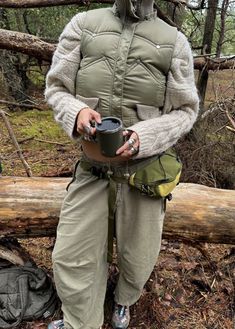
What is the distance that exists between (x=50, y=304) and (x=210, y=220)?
4.07 feet

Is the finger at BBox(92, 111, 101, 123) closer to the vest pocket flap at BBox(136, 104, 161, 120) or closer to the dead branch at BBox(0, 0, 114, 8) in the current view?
the vest pocket flap at BBox(136, 104, 161, 120)

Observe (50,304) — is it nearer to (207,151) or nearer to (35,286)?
(35,286)

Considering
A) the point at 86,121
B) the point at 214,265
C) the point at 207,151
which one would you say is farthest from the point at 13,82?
the point at 86,121

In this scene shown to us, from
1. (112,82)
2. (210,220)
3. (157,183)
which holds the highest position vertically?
(112,82)

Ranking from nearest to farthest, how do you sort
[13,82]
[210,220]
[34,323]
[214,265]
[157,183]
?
[157,183] → [34,323] → [210,220] → [214,265] → [13,82]

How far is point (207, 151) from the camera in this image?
206 inches

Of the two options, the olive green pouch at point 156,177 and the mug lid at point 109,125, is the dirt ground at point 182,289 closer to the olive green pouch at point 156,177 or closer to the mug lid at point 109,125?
the olive green pouch at point 156,177

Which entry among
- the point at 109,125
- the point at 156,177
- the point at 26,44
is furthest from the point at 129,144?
the point at 26,44

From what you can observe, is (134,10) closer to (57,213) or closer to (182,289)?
(57,213)

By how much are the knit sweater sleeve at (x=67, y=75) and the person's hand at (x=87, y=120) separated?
36 mm

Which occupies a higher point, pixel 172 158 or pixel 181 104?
pixel 181 104

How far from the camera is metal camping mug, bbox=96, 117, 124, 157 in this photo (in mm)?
1860

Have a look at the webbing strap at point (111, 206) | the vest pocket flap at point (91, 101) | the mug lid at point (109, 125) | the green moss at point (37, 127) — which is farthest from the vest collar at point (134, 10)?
the green moss at point (37, 127)

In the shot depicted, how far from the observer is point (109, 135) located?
1857mm
